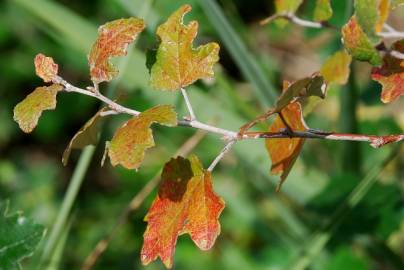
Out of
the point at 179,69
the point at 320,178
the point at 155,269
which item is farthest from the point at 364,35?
the point at 155,269

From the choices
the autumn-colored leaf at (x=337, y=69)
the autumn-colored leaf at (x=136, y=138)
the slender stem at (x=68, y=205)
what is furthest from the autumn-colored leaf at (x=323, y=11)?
the slender stem at (x=68, y=205)

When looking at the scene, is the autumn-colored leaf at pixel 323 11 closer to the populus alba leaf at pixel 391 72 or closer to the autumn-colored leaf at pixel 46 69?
the populus alba leaf at pixel 391 72

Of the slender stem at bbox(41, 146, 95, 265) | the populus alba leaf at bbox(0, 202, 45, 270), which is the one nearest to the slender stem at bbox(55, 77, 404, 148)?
the populus alba leaf at bbox(0, 202, 45, 270)

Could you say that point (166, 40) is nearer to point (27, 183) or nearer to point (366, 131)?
point (366, 131)

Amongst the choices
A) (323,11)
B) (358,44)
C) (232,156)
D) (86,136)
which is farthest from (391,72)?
(232,156)

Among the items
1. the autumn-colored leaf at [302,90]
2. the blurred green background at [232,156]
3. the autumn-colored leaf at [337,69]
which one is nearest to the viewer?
the autumn-colored leaf at [302,90]

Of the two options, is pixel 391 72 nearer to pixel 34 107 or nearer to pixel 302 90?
pixel 302 90

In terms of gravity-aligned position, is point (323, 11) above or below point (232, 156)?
above
